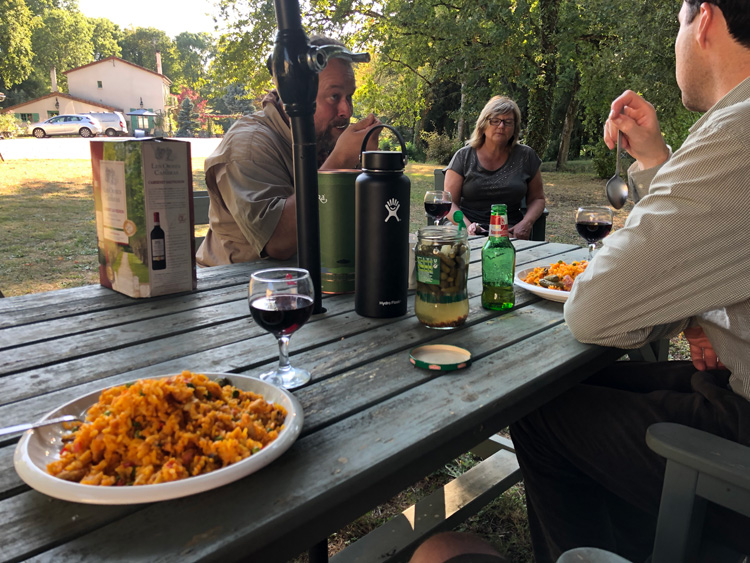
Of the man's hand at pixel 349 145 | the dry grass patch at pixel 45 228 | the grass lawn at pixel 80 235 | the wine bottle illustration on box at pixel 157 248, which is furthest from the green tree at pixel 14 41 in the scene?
Answer: the wine bottle illustration on box at pixel 157 248

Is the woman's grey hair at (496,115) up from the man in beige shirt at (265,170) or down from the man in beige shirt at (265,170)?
up

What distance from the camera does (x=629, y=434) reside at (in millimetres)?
1273

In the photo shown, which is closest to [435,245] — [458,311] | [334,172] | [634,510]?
[458,311]

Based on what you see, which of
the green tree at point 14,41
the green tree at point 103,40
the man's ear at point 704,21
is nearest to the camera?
the man's ear at point 704,21

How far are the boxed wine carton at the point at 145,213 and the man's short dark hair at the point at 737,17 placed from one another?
4.38 ft

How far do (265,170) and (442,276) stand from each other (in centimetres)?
105

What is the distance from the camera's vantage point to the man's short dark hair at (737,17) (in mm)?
1241

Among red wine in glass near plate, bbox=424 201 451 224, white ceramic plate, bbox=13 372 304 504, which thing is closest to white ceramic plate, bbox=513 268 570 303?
white ceramic plate, bbox=13 372 304 504

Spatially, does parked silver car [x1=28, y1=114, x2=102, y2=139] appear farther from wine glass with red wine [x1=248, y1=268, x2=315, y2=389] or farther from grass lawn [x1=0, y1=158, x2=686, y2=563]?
wine glass with red wine [x1=248, y1=268, x2=315, y2=389]

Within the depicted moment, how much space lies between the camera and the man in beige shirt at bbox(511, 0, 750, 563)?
3.49 feet

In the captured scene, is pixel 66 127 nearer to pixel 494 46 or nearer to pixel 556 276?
pixel 494 46

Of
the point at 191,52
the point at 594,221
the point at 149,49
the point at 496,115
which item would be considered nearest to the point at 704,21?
the point at 594,221

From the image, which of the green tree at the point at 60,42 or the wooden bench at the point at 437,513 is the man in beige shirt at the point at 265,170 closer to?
the wooden bench at the point at 437,513

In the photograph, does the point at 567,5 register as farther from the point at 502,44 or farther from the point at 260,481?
the point at 260,481
